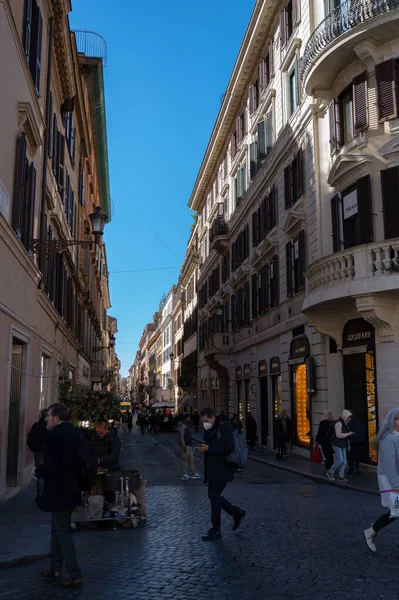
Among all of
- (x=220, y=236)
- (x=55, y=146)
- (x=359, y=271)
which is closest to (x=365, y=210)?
(x=359, y=271)

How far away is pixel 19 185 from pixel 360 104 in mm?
10634

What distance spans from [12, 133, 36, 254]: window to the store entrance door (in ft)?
56.6

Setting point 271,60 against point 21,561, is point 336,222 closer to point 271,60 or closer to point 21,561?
point 271,60

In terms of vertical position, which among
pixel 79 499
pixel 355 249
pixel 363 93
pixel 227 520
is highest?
pixel 363 93

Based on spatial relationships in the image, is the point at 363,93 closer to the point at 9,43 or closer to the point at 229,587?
the point at 9,43

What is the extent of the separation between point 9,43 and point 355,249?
32.6ft

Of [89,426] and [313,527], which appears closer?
[313,527]

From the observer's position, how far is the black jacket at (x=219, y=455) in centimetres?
890

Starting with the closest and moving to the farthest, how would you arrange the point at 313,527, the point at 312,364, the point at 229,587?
the point at 229,587 < the point at 313,527 < the point at 312,364

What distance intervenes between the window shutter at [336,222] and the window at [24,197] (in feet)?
31.1

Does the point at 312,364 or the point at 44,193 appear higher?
the point at 44,193

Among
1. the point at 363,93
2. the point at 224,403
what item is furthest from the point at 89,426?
the point at 224,403

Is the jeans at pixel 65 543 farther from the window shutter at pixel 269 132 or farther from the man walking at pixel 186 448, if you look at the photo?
the window shutter at pixel 269 132

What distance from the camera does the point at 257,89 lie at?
103 ft
